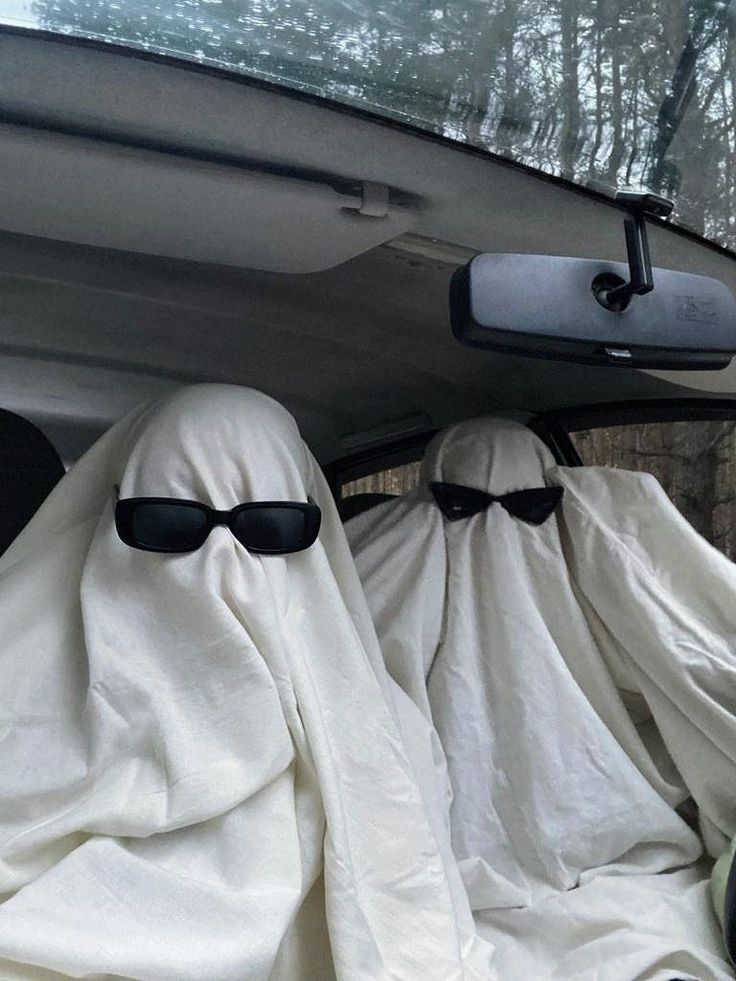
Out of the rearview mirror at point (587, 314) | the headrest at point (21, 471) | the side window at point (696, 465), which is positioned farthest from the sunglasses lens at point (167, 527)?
the side window at point (696, 465)

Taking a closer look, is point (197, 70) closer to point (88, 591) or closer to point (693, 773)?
point (88, 591)

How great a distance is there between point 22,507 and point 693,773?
1787 mm

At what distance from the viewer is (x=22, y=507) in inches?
104

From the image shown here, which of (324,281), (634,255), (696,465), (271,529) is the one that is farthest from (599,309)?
(696,465)

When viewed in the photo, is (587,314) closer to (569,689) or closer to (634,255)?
(634,255)

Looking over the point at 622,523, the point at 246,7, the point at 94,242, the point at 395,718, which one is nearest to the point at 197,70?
the point at 246,7

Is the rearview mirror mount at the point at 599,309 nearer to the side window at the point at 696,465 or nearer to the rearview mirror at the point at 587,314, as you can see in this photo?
the rearview mirror at the point at 587,314

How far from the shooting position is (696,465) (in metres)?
2.50

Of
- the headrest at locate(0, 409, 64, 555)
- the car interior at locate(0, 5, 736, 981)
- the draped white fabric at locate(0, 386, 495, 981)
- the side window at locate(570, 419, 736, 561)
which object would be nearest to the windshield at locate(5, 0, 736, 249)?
the car interior at locate(0, 5, 736, 981)

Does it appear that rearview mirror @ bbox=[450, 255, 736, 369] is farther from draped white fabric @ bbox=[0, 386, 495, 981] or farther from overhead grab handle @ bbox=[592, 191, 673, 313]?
draped white fabric @ bbox=[0, 386, 495, 981]

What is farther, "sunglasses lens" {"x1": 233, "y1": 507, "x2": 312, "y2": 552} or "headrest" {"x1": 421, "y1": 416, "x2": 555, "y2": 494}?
"headrest" {"x1": 421, "y1": 416, "x2": 555, "y2": 494}

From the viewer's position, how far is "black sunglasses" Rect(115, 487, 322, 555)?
1.63 meters

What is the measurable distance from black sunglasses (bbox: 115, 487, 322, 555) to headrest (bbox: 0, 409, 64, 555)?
3.51 feet

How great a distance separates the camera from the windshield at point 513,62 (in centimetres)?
130
